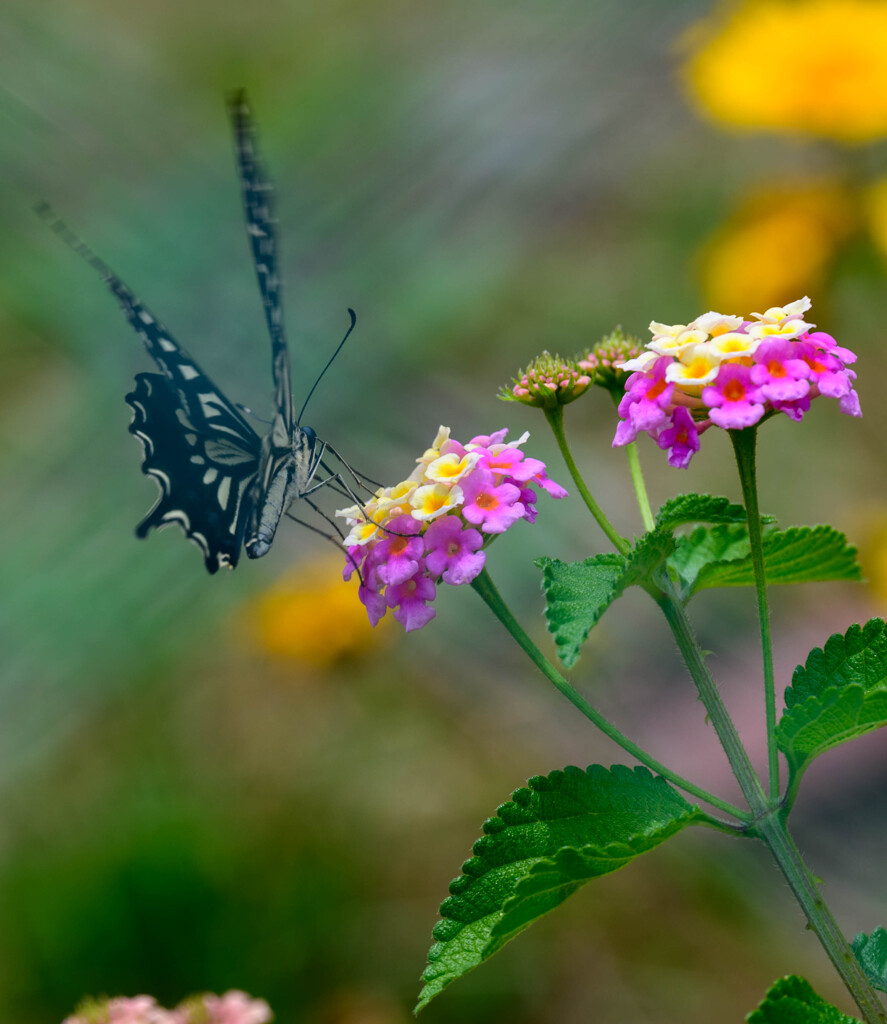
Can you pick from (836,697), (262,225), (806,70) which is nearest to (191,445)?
(262,225)

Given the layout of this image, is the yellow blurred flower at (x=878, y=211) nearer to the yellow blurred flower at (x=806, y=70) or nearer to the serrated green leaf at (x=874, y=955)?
the yellow blurred flower at (x=806, y=70)

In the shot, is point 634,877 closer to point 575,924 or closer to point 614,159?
point 575,924

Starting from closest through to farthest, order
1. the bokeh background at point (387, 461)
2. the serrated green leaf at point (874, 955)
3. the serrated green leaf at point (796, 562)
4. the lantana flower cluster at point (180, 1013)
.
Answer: the serrated green leaf at point (874, 955) → the serrated green leaf at point (796, 562) → the lantana flower cluster at point (180, 1013) → the bokeh background at point (387, 461)

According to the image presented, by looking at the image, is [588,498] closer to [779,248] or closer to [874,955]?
[874,955]

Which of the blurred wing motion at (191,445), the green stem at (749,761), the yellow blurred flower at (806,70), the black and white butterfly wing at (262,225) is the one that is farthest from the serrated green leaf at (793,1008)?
the yellow blurred flower at (806,70)

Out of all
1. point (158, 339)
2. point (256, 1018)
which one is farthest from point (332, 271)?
point (256, 1018)

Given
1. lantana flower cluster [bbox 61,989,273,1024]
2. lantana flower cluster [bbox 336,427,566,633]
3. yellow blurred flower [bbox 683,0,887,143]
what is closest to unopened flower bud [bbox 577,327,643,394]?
lantana flower cluster [bbox 336,427,566,633]

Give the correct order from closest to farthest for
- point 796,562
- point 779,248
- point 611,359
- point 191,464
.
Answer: point 796,562 → point 611,359 → point 191,464 → point 779,248
